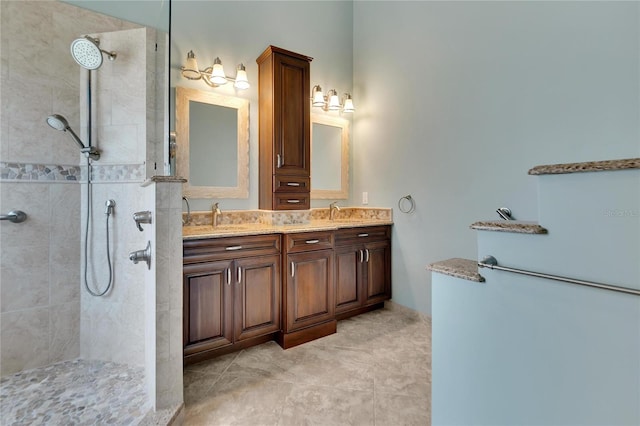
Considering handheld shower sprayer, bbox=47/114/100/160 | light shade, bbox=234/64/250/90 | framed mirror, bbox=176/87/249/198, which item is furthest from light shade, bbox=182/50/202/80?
handheld shower sprayer, bbox=47/114/100/160

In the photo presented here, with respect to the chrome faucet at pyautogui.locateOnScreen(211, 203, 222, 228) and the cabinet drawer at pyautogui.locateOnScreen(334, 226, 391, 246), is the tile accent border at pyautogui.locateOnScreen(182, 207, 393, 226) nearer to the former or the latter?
the chrome faucet at pyautogui.locateOnScreen(211, 203, 222, 228)

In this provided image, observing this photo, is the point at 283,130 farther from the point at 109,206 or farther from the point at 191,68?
the point at 109,206

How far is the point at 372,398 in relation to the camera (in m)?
1.61

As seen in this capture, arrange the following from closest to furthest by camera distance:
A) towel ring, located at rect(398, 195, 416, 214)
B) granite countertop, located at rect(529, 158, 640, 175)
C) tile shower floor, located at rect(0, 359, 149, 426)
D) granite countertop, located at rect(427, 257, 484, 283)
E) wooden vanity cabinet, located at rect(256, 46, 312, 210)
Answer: granite countertop, located at rect(529, 158, 640, 175) → granite countertop, located at rect(427, 257, 484, 283) → tile shower floor, located at rect(0, 359, 149, 426) → wooden vanity cabinet, located at rect(256, 46, 312, 210) → towel ring, located at rect(398, 195, 416, 214)

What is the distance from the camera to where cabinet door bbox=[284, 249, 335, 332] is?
221 centimetres

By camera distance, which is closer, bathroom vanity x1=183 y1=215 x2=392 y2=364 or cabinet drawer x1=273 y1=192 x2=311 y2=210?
bathroom vanity x1=183 y1=215 x2=392 y2=364

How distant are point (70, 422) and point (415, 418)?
5.61 ft

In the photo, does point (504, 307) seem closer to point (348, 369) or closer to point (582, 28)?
point (348, 369)

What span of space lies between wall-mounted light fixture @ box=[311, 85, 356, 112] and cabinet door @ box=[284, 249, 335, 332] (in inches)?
63.5

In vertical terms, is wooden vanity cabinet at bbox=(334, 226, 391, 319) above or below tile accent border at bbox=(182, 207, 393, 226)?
below

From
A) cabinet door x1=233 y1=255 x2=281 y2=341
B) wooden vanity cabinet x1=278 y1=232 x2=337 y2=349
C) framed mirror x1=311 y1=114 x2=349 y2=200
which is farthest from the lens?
framed mirror x1=311 y1=114 x2=349 y2=200

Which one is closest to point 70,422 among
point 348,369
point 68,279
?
point 68,279

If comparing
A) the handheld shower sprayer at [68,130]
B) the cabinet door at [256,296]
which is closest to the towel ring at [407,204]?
the cabinet door at [256,296]

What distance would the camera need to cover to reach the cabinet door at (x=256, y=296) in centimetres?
202
